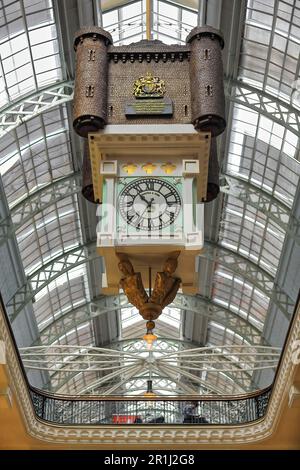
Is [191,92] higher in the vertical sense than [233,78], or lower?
lower

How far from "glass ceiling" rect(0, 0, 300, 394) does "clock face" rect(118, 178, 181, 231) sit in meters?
5.30

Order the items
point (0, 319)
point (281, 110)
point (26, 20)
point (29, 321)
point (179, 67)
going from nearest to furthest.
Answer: point (0, 319) < point (179, 67) < point (26, 20) < point (281, 110) < point (29, 321)

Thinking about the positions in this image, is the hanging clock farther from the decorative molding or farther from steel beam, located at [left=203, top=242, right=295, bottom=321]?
steel beam, located at [left=203, top=242, right=295, bottom=321]

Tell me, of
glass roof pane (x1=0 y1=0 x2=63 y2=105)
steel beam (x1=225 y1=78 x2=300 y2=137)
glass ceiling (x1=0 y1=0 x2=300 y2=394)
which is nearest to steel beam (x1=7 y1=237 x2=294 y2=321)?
glass ceiling (x1=0 y1=0 x2=300 y2=394)

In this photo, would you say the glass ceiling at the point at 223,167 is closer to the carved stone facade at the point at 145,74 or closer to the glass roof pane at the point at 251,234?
the glass roof pane at the point at 251,234

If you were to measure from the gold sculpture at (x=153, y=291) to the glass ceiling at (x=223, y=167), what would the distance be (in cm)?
425

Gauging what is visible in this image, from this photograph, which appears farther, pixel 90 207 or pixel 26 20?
pixel 90 207

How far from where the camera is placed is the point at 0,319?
1334cm

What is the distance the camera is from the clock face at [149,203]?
13172 mm

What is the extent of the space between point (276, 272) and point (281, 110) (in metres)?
8.30

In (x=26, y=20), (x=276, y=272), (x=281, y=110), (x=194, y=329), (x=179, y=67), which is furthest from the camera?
(x=194, y=329)

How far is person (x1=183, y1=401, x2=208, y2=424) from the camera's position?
1967 cm

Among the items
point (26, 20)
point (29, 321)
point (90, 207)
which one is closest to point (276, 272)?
point (90, 207)

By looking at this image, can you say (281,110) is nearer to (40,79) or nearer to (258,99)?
(258,99)
